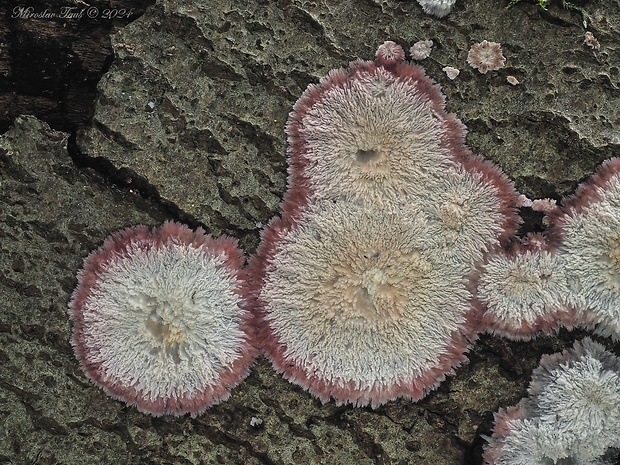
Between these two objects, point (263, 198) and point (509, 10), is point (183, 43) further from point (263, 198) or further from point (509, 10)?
point (509, 10)

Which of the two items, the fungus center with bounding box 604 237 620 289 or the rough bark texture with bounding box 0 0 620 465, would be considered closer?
the fungus center with bounding box 604 237 620 289

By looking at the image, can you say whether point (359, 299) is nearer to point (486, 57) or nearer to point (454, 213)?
point (454, 213)

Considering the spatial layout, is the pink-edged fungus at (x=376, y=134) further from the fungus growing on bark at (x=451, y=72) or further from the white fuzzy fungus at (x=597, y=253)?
the white fuzzy fungus at (x=597, y=253)

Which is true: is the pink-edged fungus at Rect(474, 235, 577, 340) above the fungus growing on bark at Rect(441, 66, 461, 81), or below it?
below

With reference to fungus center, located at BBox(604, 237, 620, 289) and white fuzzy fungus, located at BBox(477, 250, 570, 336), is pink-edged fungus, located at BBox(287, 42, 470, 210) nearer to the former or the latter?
white fuzzy fungus, located at BBox(477, 250, 570, 336)

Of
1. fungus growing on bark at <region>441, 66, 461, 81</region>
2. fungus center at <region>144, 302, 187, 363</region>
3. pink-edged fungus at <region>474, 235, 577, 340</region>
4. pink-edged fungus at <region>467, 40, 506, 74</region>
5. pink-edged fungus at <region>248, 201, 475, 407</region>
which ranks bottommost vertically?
fungus center at <region>144, 302, 187, 363</region>

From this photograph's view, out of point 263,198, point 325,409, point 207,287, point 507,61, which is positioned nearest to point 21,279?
point 207,287

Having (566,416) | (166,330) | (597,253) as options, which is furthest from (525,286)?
(166,330)

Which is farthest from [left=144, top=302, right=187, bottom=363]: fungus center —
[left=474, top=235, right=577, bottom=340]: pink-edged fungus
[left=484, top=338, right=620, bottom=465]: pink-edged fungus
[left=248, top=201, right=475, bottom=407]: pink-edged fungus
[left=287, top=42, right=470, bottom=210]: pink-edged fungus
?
[left=484, top=338, right=620, bottom=465]: pink-edged fungus
